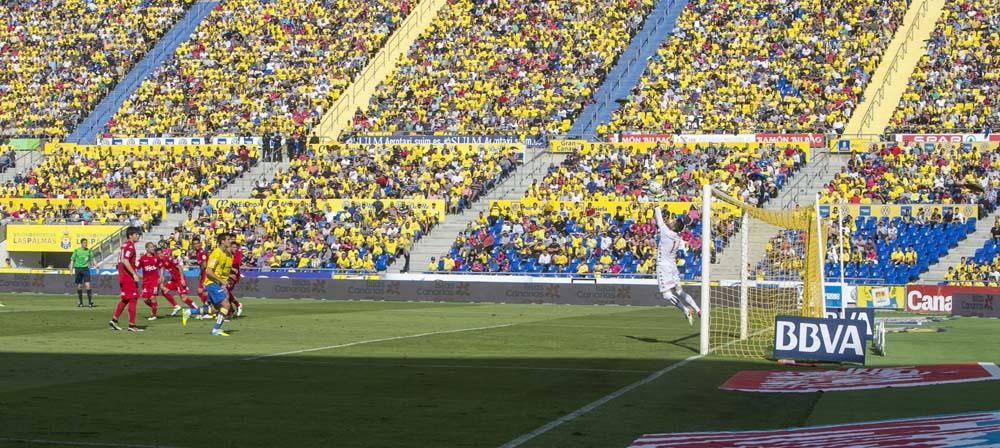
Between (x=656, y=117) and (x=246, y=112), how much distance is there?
64.1 ft

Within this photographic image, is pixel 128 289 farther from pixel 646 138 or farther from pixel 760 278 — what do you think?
pixel 646 138

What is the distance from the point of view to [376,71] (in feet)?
211

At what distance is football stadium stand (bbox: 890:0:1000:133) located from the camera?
171ft

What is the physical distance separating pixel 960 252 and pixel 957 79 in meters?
11.7

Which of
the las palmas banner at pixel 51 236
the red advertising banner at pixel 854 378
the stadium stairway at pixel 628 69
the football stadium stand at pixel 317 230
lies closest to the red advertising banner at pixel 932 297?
the football stadium stand at pixel 317 230

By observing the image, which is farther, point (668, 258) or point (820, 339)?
point (668, 258)

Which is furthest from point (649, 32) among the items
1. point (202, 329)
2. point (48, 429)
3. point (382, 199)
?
point (48, 429)

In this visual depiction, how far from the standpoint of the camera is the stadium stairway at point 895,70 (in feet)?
178

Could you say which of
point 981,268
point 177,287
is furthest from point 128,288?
point 981,268

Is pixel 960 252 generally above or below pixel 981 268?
above

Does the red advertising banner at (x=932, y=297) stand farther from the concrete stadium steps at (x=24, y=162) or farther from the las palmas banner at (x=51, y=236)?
the concrete stadium steps at (x=24, y=162)

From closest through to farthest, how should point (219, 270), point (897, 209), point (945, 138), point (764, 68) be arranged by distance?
point (219, 270)
point (897, 209)
point (945, 138)
point (764, 68)

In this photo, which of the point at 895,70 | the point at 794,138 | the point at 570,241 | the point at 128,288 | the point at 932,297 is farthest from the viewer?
the point at 895,70

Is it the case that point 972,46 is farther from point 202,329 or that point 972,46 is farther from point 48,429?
point 48,429
